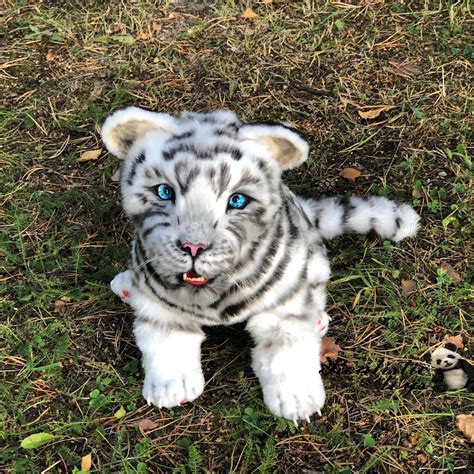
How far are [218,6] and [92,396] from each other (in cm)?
343

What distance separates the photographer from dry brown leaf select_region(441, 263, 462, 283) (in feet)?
12.0

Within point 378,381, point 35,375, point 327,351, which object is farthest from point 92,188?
point 378,381

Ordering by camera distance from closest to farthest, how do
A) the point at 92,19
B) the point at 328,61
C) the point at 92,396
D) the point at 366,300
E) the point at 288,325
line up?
the point at 288,325, the point at 92,396, the point at 366,300, the point at 328,61, the point at 92,19

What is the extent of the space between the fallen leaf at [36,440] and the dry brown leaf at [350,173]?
2.41 m

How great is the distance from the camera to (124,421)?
3234 millimetres

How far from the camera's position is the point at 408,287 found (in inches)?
144

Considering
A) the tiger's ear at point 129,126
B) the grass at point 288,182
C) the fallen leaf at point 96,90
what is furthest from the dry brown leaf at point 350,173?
the fallen leaf at point 96,90

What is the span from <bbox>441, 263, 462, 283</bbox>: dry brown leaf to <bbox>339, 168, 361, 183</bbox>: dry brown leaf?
839 millimetres

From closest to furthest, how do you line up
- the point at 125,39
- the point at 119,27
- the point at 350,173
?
the point at 350,173, the point at 125,39, the point at 119,27

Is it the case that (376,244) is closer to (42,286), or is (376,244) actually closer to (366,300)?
(366,300)

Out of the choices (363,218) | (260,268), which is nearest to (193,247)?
(260,268)

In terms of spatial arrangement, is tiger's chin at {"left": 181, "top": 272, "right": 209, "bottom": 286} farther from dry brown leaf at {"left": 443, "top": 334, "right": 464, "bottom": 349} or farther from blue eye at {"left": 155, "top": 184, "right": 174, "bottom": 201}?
dry brown leaf at {"left": 443, "top": 334, "right": 464, "bottom": 349}

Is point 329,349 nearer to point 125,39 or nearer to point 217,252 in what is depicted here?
point 217,252

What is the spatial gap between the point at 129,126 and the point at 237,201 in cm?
62
